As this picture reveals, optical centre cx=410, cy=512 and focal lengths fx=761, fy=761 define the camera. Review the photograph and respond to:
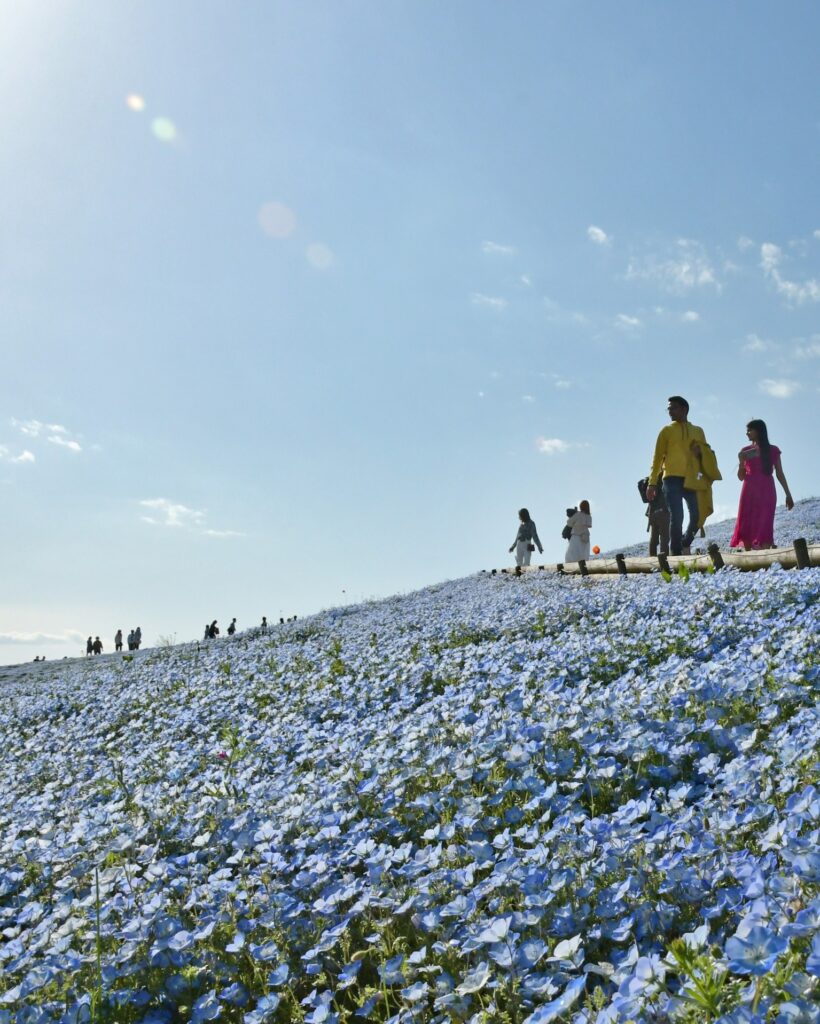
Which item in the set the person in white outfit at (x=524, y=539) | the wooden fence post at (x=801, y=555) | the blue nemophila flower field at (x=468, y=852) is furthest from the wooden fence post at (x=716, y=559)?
the person in white outfit at (x=524, y=539)

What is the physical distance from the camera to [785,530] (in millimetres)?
23953

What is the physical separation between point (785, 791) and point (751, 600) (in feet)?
15.8

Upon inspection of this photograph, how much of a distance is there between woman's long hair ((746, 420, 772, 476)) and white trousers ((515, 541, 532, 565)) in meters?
9.30

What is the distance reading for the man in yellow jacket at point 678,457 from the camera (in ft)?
44.1

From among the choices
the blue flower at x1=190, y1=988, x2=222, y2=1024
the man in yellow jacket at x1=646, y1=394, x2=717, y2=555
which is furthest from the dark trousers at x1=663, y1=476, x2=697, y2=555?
the blue flower at x1=190, y1=988, x2=222, y2=1024

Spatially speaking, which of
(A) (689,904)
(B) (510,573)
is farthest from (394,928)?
(B) (510,573)

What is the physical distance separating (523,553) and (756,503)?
30.1 ft

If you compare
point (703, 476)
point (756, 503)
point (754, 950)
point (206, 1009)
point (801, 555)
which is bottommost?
point (206, 1009)

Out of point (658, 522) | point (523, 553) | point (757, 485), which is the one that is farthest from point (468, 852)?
point (523, 553)

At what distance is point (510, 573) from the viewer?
2142 cm

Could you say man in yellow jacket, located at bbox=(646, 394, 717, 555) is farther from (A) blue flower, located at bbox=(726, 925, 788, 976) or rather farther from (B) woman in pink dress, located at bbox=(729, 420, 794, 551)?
(A) blue flower, located at bbox=(726, 925, 788, 976)

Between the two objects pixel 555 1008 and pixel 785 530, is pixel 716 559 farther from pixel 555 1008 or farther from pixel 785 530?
pixel 785 530

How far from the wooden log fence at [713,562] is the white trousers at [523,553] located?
14.2 feet

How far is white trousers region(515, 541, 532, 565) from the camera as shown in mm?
21438
